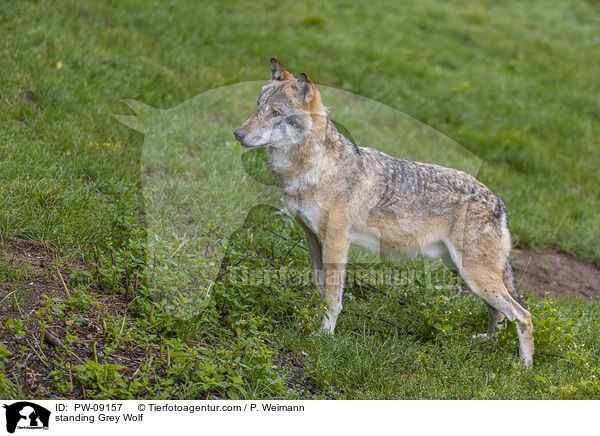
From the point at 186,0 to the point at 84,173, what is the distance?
22.1 ft

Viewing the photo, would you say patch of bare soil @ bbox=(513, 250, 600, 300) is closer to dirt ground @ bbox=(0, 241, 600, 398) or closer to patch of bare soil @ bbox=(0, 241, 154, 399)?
dirt ground @ bbox=(0, 241, 600, 398)

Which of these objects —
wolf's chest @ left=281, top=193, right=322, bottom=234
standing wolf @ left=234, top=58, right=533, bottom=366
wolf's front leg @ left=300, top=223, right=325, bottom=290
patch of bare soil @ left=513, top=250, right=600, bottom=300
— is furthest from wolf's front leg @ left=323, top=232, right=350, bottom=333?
patch of bare soil @ left=513, top=250, right=600, bottom=300

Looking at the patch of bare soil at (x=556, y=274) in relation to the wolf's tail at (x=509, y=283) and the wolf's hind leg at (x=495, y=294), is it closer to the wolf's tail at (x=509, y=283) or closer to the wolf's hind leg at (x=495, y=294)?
the wolf's tail at (x=509, y=283)

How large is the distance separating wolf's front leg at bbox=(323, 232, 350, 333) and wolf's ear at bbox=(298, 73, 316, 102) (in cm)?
124

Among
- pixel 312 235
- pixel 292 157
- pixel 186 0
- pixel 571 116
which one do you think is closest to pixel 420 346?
pixel 312 235

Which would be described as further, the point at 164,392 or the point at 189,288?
the point at 189,288

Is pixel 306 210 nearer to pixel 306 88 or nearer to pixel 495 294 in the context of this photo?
pixel 306 88

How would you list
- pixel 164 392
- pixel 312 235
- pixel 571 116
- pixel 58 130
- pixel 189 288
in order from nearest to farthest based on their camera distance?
1. pixel 164 392
2. pixel 189 288
3. pixel 312 235
4. pixel 58 130
5. pixel 571 116

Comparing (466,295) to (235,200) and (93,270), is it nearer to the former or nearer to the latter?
(235,200)

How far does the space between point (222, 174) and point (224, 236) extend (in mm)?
1799

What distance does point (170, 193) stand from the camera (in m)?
6.77

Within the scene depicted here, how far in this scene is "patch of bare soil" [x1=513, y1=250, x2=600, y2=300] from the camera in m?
7.25
